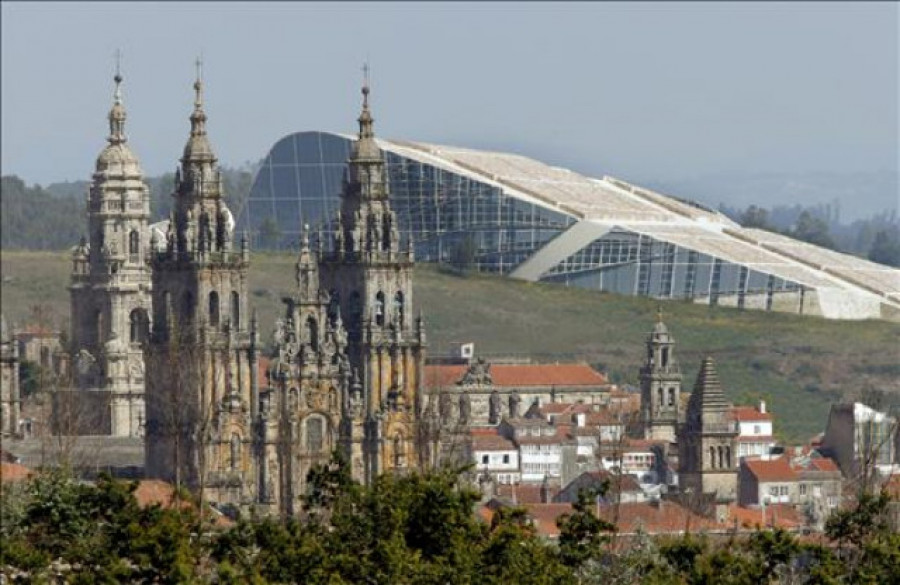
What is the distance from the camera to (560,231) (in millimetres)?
139875

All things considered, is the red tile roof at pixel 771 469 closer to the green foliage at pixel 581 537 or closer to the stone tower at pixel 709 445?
the stone tower at pixel 709 445

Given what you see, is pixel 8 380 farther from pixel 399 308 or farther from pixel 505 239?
pixel 505 239

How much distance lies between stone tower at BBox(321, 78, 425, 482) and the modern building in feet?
106

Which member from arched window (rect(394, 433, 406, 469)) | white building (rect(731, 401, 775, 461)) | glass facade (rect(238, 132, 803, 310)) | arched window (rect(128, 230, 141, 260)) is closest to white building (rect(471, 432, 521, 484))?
white building (rect(731, 401, 775, 461))

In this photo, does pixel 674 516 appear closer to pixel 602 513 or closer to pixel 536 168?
pixel 602 513

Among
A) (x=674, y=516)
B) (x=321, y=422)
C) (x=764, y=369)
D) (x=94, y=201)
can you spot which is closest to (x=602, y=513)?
(x=674, y=516)

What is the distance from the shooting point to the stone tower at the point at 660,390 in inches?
4355

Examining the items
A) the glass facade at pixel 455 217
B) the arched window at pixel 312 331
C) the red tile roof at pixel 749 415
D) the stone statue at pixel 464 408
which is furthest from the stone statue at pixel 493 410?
the glass facade at pixel 455 217

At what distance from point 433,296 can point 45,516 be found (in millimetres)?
83281

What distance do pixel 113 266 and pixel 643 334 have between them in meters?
19.6

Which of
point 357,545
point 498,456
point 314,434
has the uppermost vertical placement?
point 357,545

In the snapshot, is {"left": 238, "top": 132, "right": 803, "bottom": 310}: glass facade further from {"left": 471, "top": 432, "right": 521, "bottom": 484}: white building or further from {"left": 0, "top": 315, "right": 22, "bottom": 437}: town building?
{"left": 0, "top": 315, "right": 22, "bottom": 437}: town building

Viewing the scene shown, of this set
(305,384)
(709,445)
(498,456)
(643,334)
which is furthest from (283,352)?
(643,334)

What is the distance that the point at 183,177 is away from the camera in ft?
313
